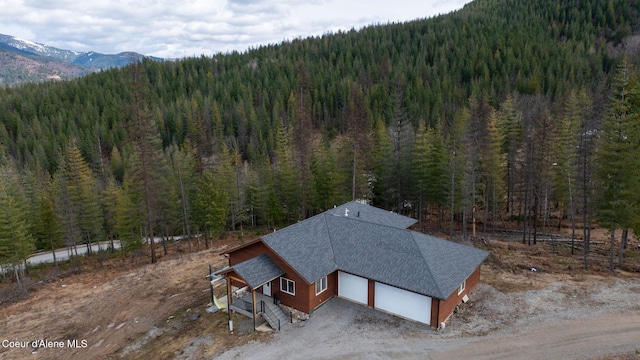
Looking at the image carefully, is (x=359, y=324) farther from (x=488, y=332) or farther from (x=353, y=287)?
(x=488, y=332)

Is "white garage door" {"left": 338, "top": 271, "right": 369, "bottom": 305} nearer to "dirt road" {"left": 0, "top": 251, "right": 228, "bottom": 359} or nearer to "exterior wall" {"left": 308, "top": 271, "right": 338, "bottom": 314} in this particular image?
"exterior wall" {"left": 308, "top": 271, "right": 338, "bottom": 314}

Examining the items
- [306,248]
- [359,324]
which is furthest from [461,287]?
[306,248]

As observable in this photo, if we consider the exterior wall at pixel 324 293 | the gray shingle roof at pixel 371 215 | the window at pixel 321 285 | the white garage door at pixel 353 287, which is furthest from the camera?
the gray shingle roof at pixel 371 215

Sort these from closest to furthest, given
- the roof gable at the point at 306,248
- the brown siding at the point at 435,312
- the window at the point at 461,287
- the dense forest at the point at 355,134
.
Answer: the brown siding at the point at 435,312 → the roof gable at the point at 306,248 → the window at the point at 461,287 → the dense forest at the point at 355,134

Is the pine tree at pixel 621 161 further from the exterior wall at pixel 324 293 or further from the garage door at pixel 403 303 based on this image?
the exterior wall at pixel 324 293

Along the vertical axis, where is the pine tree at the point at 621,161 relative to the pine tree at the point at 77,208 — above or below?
above

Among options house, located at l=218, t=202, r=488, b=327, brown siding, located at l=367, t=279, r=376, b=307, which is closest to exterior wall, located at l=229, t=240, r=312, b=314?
house, located at l=218, t=202, r=488, b=327

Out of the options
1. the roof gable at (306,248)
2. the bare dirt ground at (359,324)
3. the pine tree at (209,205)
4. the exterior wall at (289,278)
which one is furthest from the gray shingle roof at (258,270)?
the pine tree at (209,205)
